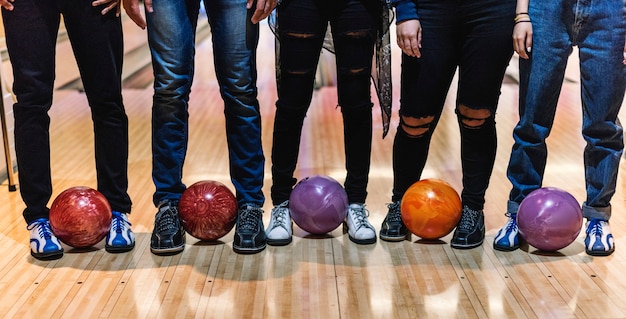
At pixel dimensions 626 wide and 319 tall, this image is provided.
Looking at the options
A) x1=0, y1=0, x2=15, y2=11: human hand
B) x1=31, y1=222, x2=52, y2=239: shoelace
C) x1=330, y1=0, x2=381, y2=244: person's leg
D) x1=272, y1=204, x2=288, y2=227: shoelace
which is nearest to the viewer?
x1=0, y1=0, x2=15, y2=11: human hand

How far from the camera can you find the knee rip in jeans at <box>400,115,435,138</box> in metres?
1.95

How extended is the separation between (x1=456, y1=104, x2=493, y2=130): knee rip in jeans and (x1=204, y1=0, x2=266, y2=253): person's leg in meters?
0.50

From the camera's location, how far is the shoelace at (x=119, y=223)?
79.6 inches

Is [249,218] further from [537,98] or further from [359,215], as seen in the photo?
[537,98]

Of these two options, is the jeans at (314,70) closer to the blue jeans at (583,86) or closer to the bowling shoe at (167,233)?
the bowling shoe at (167,233)

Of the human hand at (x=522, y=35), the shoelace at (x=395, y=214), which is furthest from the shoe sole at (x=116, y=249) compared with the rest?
the human hand at (x=522, y=35)

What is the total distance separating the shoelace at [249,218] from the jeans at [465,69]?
402 millimetres

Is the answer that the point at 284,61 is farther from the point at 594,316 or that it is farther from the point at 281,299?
the point at 594,316

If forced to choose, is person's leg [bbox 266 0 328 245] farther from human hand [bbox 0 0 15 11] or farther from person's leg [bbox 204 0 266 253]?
human hand [bbox 0 0 15 11]

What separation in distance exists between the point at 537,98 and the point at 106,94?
1039 millimetres

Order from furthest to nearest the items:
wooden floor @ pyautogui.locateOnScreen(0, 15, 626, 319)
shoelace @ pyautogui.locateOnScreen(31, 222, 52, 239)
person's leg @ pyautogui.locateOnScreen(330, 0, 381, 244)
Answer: shoelace @ pyautogui.locateOnScreen(31, 222, 52, 239), person's leg @ pyautogui.locateOnScreen(330, 0, 381, 244), wooden floor @ pyautogui.locateOnScreen(0, 15, 626, 319)

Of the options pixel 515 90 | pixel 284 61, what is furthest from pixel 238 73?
pixel 515 90

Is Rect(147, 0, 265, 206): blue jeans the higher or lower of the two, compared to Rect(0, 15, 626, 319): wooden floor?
higher

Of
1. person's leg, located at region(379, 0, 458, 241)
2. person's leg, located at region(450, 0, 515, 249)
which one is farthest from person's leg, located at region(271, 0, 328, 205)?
person's leg, located at region(450, 0, 515, 249)
